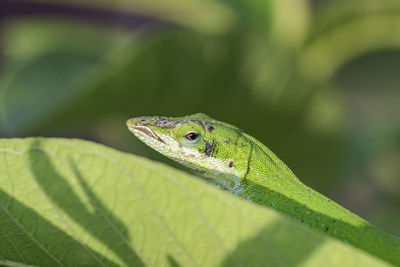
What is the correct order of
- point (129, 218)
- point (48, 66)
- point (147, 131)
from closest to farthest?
point (129, 218) → point (147, 131) → point (48, 66)

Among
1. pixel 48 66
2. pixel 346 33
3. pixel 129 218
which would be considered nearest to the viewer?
pixel 129 218

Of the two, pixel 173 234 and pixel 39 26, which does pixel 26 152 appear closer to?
pixel 173 234

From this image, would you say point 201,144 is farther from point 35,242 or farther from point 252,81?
point 35,242

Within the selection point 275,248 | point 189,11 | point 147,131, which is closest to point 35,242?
point 275,248

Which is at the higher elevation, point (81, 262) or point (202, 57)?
point (202, 57)

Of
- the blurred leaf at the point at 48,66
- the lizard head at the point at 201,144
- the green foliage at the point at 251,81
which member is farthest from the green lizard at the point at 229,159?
the blurred leaf at the point at 48,66

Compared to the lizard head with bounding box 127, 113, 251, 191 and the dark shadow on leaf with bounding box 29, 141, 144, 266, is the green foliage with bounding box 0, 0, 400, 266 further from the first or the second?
the dark shadow on leaf with bounding box 29, 141, 144, 266

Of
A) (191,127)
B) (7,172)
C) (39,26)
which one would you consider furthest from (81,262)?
(39,26)
